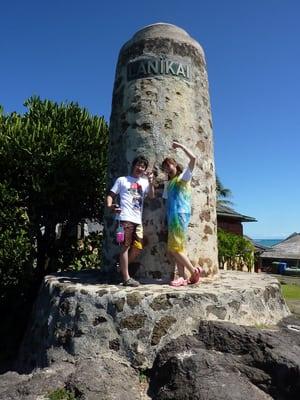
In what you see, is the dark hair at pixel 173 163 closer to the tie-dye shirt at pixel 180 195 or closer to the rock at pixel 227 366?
the tie-dye shirt at pixel 180 195

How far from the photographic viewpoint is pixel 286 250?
154 feet

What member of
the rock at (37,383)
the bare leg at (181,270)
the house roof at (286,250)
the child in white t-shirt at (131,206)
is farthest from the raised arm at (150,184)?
the house roof at (286,250)

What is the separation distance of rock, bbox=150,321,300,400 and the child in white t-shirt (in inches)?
53.4

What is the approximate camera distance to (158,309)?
5.42m

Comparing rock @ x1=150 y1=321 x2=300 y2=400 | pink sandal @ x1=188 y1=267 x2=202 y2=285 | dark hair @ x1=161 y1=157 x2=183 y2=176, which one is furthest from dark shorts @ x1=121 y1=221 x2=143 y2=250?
rock @ x1=150 y1=321 x2=300 y2=400

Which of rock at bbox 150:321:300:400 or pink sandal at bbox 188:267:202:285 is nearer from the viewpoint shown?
rock at bbox 150:321:300:400

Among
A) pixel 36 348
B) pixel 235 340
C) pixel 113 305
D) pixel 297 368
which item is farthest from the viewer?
pixel 36 348

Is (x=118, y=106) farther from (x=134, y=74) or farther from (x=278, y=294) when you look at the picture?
(x=278, y=294)

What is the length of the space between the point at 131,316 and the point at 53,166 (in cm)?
486

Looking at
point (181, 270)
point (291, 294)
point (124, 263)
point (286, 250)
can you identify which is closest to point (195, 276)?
point (181, 270)

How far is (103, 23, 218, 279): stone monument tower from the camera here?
6.84m

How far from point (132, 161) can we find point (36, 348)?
3103mm

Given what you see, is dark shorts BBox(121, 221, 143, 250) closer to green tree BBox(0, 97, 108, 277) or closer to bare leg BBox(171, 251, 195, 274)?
bare leg BBox(171, 251, 195, 274)

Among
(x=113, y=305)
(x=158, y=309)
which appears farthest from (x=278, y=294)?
(x=113, y=305)
